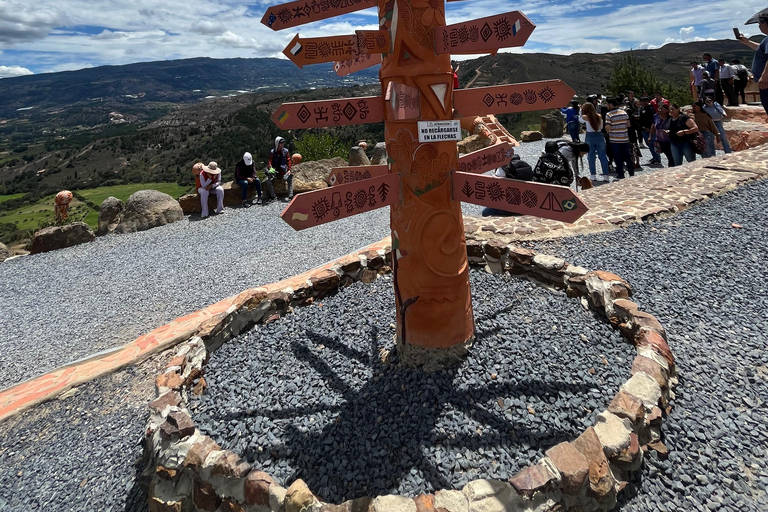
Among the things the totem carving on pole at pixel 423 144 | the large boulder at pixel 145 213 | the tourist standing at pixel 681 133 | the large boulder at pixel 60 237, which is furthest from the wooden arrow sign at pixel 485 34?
the large boulder at pixel 60 237

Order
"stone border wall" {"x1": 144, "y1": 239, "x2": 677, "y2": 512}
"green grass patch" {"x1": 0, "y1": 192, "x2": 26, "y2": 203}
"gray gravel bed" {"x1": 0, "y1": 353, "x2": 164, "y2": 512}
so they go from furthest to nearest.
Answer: "green grass patch" {"x1": 0, "y1": 192, "x2": 26, "y2": 203} < "gray gravel bed" {"x1": 0, "y1": 353, "x2": 164, "y2": 512} < "stone border wall" {"x1": 144, "y1": 239, "x2": 677, "y2": 512}

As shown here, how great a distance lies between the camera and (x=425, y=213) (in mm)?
2719

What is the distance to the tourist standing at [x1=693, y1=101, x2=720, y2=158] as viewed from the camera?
8633 millimetres

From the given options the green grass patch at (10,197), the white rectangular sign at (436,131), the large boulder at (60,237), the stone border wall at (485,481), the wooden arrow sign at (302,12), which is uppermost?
the wooden arrow sign at (302,12)

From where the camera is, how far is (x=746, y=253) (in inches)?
174

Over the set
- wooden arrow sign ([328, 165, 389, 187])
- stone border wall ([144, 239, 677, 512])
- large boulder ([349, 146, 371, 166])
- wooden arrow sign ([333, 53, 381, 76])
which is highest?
wooden arrow sign ([333, 53, 381, 76])

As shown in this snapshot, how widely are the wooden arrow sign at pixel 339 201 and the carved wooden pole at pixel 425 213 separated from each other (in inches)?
5.5

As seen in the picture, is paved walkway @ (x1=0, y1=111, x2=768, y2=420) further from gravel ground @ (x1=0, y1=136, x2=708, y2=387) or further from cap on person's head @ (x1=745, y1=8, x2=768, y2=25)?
cap on person's head @ (x1=745, y1=8, x2=768, y2=25)

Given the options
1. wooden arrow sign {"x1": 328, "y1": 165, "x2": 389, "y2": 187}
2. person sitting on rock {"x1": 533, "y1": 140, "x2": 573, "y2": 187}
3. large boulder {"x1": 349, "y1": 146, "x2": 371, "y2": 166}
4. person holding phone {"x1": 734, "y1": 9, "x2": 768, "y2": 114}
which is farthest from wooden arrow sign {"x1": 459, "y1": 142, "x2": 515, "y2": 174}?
large boulder {"x1": 349, "y1": 146, "x2": 371, "y2": 166}

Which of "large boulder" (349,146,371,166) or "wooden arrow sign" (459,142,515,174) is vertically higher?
"wooden arrow sign" (459,142,515,174)

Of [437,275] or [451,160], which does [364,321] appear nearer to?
[437,275]

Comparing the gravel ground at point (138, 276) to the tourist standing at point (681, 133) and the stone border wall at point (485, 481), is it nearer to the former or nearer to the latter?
the tourist standing at point (681, 133)

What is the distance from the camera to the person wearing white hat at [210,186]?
34.3 ft

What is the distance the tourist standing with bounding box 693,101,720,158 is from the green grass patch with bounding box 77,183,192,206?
5590 cm
